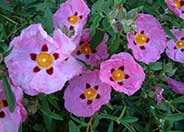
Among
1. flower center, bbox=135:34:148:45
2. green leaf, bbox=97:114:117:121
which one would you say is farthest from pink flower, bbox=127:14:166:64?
green leaf, bbox=97:114:117:121

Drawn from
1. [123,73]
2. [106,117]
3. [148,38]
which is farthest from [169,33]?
[106,117]

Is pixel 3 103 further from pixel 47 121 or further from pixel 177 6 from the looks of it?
pixel 177 6

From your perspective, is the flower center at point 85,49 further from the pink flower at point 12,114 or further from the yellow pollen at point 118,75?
the pink flower at point 12,114

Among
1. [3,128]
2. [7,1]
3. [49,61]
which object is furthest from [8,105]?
[7,1]

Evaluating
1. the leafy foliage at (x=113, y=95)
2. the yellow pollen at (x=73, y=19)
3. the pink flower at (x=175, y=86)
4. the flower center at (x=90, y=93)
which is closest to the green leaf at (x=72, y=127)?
the leafy foliage at (x=113, y=95)

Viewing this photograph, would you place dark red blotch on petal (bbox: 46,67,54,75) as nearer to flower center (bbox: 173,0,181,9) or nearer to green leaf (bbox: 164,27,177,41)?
green leaf (bbox: 164,27,177,41)

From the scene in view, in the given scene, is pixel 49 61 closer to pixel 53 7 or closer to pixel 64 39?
pixel 64 39
